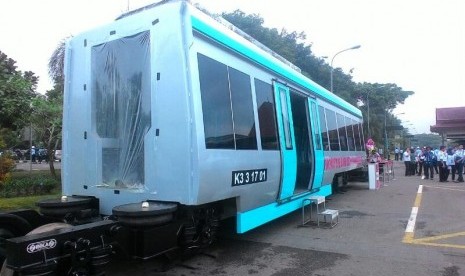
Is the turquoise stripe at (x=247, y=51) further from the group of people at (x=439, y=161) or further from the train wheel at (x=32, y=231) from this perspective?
the group of people at (x=439, y=161)

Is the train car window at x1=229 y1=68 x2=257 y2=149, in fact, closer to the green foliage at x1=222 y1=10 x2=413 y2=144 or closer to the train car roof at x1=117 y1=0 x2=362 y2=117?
the train car roof at x1=117 y1=0 x2=362 y2=117

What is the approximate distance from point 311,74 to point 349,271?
109 ft

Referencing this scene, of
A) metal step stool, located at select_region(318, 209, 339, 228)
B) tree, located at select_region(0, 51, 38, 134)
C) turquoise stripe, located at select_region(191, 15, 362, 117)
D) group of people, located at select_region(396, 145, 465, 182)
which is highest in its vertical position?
tree, located at select_region(0, 51, 38, 134)

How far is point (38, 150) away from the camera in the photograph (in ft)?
129

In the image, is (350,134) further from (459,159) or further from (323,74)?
(323,74)

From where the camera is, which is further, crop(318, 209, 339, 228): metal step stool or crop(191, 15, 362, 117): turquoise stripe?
crop(318, 209, 339, 228): metal step stool

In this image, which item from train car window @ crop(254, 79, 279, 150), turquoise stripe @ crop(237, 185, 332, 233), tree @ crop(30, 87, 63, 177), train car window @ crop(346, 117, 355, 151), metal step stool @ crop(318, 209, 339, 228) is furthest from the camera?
tree @ crop(30, 87, 63, 177)

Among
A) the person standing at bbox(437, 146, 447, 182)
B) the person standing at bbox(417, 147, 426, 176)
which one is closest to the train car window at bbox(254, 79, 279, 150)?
the person standing at bbox(437, 146, 447, 182)

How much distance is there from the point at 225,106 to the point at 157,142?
1065 mm

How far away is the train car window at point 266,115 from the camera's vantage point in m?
6.32

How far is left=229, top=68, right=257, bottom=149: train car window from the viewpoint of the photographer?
221 inches

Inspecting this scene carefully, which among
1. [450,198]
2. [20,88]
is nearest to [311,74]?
[450,198]

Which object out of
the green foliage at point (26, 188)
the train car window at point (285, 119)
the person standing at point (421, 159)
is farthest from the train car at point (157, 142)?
the person standing at point (421, 159)

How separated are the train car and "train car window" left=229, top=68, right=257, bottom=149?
0.05 ft
